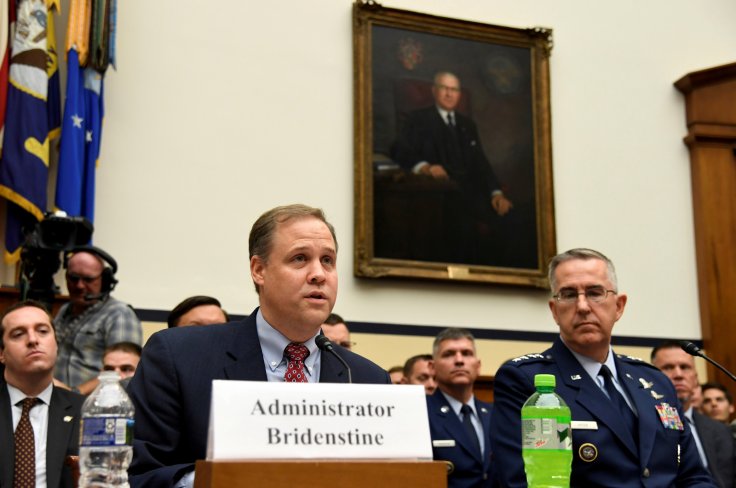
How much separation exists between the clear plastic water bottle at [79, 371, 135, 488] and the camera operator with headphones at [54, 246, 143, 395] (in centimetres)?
326

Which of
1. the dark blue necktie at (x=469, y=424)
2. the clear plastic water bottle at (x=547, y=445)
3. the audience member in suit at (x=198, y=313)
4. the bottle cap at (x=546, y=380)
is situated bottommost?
the dark blue necktie at (x=469, y=424)

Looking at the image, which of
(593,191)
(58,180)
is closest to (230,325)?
(58,180)

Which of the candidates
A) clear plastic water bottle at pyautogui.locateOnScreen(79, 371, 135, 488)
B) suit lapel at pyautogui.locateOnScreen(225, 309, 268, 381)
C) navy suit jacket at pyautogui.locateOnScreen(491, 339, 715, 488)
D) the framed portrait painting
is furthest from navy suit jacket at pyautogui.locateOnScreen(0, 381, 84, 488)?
the framed portrait painting

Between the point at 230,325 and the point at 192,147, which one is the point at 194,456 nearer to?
the point at 230,325

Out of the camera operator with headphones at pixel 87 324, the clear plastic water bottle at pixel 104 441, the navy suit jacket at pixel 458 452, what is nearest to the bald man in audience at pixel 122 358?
the camera operator with headphones at pixel 87 324

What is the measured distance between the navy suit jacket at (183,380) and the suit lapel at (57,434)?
1598 millimetres

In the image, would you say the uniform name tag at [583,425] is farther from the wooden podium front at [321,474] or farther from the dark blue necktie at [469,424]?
the dark blue necktie at [469,424]

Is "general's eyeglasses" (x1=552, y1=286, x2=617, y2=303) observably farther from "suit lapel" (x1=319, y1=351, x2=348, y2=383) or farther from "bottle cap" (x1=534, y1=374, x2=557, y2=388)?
"suit lapel" (x1=319, y1=351, x2=348, y2=383)

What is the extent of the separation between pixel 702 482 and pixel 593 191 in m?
5.36

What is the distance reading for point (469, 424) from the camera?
5.72 meters

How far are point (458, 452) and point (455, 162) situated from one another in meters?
3.25

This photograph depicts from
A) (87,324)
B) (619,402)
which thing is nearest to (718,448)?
(619,402)

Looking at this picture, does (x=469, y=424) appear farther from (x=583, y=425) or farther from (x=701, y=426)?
(x=583, y=425)

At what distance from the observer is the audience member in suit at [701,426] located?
5977 mm
